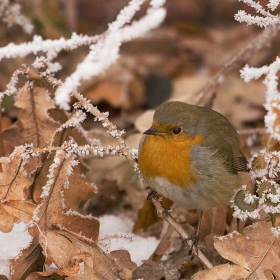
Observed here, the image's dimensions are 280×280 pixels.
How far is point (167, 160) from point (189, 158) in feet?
0.41

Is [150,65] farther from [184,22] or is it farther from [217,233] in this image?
[217,233]

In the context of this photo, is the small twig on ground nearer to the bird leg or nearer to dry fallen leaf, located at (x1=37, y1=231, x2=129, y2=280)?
the bird leg

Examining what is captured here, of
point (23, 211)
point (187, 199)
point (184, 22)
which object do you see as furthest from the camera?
point (184, 22)

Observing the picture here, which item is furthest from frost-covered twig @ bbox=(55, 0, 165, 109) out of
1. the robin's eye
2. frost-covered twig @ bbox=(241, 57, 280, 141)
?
the robin's eye

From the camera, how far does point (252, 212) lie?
2605 mm

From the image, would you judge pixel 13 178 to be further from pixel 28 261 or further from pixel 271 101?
pixel 271 101

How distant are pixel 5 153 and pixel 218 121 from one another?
1.25 meters

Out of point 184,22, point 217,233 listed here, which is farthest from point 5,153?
point 184,22

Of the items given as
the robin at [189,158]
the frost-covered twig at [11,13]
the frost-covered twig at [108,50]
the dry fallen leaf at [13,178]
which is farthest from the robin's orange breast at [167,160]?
the frost-covered twig at [11,13]

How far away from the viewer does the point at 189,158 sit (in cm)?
319

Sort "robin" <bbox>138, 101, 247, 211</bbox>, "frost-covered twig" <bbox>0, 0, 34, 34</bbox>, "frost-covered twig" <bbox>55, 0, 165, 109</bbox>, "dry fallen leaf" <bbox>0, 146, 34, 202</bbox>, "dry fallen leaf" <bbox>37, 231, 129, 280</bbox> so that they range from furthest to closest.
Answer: "frost-covered twig" <bbox>0, 0, 34, 34</bbox>
"robin" <bbox>138, 101, 247, 211</bbox>
"dry fallen leaf" <bbox>0, 146, 34, 202</bbox>
"dry fallen leaf" <bbox>37, 231, 129, 280</bbox>
"frost-covered twig" <bbox>55, 0, 165, 109</bbox>

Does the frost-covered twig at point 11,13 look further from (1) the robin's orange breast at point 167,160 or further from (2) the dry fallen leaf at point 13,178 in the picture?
(2) the dry fallen leaf at point 13,178

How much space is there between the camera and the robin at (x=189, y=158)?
3.11 metres

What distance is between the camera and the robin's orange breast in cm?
311
